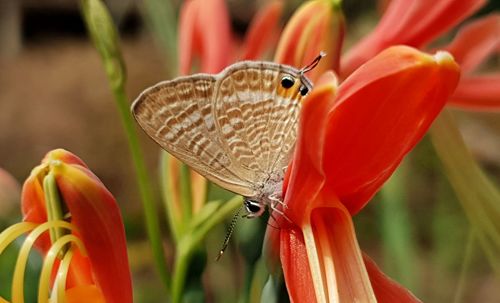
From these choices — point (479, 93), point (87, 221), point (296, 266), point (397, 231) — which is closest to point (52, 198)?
point (87, 221)

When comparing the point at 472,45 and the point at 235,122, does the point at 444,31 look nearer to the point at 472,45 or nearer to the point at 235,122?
the point at 472,45

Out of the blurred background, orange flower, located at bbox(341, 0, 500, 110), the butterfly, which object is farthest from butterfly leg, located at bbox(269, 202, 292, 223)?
the blurred background

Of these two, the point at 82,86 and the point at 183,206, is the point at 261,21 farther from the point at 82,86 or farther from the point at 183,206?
the point at 82,86

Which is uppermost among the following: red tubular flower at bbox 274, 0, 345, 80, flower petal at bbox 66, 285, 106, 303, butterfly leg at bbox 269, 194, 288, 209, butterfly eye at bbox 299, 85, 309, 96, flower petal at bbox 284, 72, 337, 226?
red tubular flower at bbox 274, 0, 345, 80

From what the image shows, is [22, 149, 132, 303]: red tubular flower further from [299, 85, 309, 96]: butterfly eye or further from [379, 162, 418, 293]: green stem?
[379, 162, 418, 293]: green stem

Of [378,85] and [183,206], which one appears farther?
[183,206]

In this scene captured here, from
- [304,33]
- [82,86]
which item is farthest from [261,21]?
[82,86]
